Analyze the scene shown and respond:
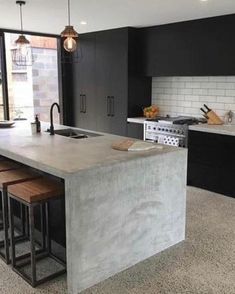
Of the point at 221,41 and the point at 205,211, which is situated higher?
the point at 221,41

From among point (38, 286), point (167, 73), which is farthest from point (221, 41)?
point (38, 286)

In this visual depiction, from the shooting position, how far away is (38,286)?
256cm

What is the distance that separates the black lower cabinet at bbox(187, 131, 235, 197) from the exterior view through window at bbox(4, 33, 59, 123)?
10.5ft

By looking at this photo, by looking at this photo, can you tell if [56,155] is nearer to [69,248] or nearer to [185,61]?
[69,248]

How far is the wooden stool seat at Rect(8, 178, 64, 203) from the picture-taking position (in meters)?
2.47

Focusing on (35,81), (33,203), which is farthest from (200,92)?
(33,203)

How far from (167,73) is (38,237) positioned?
3.24 m

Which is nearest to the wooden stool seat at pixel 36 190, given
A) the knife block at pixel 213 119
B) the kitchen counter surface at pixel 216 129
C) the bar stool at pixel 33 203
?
the bar stool at pixel 33 203

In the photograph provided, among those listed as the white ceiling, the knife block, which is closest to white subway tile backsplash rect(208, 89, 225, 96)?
the knife block

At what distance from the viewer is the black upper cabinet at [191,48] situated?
4516 mm

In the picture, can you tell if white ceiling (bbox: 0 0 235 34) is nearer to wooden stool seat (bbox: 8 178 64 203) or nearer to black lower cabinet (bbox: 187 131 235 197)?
black lower cabinet (bbox: 187 131 235 197)

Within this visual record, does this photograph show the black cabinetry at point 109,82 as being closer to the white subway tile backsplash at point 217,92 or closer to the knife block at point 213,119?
the white subway tile backsplash at point 217,92

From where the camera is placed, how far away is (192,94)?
17.9 ft

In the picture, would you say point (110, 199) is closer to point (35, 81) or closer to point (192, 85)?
point (192, 85)
